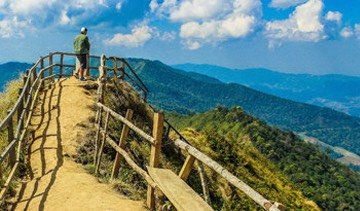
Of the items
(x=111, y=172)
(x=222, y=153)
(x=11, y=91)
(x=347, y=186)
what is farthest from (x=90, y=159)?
(x=347, y=186)

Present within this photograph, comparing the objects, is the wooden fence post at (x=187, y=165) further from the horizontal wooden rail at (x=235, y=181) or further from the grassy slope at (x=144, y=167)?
the grassy slope at (x=144, y=167)

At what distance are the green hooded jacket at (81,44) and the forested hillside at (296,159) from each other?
271 feet

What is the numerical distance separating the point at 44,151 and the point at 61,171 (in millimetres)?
2260

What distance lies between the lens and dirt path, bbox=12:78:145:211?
38.4 feet

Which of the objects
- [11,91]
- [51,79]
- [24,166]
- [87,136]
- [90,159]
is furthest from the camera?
[51,79]

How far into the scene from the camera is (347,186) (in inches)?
5527

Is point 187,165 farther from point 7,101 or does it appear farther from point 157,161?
point 7,101

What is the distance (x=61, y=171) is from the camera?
14.1m

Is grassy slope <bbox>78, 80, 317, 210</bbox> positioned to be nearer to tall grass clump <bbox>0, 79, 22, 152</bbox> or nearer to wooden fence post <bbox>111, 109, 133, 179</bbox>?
wooden fence post <bbox>111, 109, 133, 179</bbox>

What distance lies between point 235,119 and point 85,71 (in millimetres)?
116226

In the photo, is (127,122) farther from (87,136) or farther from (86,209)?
(87,136)

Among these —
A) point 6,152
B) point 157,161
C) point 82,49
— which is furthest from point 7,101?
point 157,161

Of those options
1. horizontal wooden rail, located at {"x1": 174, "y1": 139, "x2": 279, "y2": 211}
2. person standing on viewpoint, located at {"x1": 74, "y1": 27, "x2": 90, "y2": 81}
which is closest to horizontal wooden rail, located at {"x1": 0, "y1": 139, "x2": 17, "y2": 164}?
horizontal wooden rail, located at {"x1": 174, "y1": 139, "x2": 279, "y2": 211}

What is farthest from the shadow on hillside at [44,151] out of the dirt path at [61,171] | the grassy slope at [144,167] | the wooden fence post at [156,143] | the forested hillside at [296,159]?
the forested hillside at [296,159]
